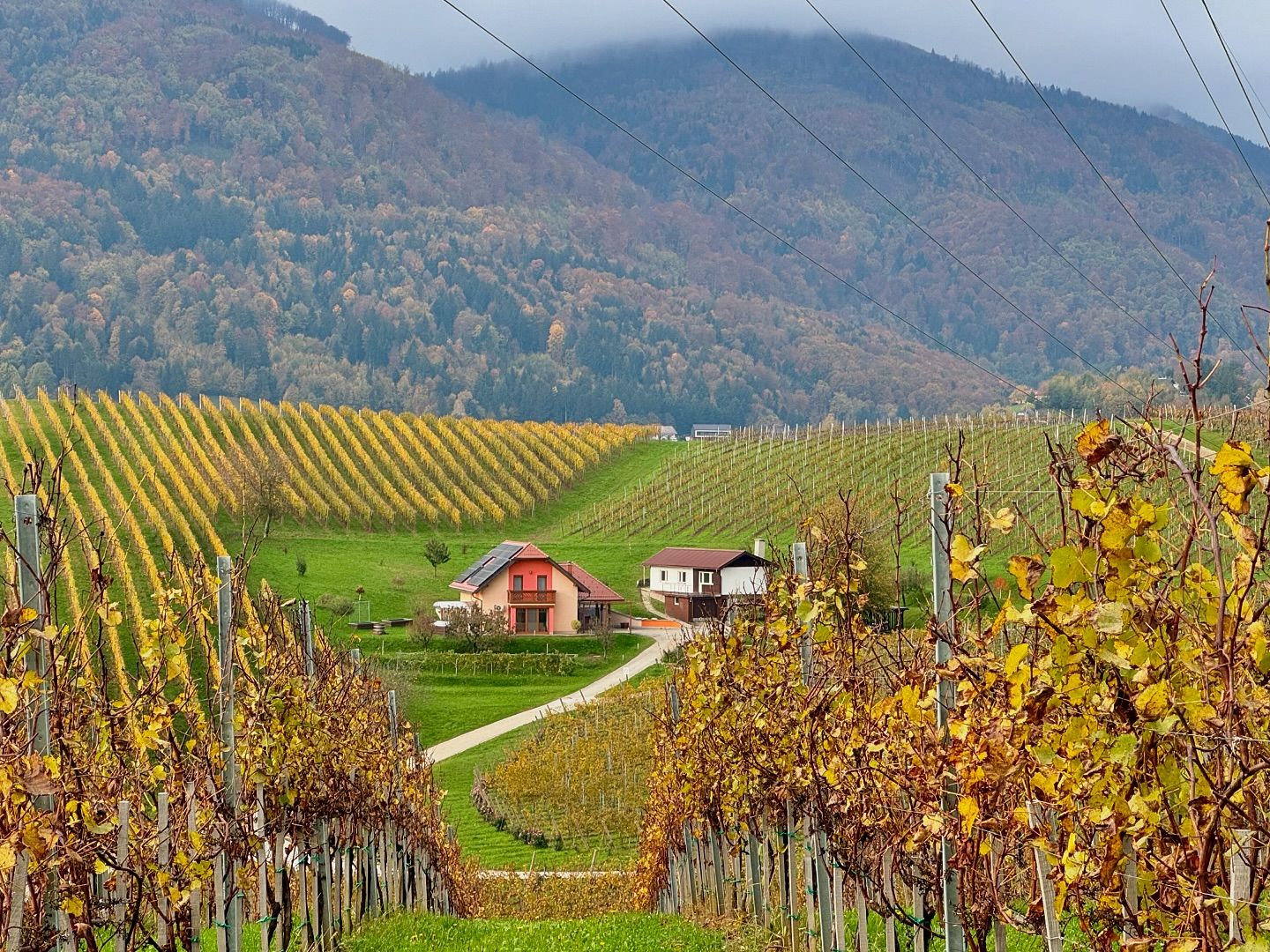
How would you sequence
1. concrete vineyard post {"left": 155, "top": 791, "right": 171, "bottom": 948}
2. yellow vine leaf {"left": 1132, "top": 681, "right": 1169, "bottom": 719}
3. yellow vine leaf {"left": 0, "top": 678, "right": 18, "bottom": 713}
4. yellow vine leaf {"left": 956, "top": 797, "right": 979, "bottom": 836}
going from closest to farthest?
yellow vine leaf {"left": 1132, "top": 681, "right": 1169, "bottom": 719}
yellow vine leaf {"left": 0, "top": 678, "right": 18, "bottom": 713}
yellow vine leaf {"left": 956, "top": 797, "right": 979, "bottom": 836}
concrete vineyard post {"left": 155, "top": 791, "right": 171, "bottom": 948}

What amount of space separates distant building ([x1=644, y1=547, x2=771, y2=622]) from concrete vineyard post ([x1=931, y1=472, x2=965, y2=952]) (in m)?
45.4

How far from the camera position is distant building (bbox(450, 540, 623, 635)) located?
52906mm

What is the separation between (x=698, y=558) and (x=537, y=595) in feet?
22.9

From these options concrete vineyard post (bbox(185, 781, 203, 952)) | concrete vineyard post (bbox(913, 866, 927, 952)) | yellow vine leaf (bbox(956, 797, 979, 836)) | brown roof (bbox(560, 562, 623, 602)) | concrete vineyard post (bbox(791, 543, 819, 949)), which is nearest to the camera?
yellow vine leaf (bbox(956, 797, 979, 836))

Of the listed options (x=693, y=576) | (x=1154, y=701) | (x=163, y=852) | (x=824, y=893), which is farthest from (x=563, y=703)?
(x=1154, y=701)

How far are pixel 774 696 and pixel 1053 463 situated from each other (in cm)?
609

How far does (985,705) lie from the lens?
5.90m

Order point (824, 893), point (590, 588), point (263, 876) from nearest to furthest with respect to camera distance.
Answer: point (824, 893) < point (263, 876) < point (590, 588)

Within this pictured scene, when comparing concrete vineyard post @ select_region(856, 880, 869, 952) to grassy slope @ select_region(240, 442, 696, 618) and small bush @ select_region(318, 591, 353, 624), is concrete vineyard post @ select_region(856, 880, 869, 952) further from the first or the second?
grassy slope @ select_region(240, 442, 696, 618)

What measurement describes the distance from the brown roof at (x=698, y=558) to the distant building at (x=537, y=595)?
3.50 meters

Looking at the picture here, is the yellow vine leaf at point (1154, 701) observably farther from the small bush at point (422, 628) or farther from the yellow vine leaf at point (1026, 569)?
the small bush at point (422, 628)

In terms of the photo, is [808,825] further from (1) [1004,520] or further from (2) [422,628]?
(2) [422,628]

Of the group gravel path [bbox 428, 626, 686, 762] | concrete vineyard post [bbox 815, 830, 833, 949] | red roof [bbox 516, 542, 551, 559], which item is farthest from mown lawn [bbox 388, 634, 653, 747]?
concrete vineyard post [bbox 815, 830, 833, 949]

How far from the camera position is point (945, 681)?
20.6 ft
